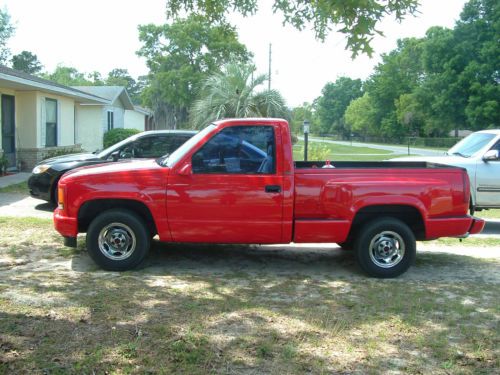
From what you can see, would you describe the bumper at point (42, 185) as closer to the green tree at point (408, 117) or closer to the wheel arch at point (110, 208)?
the wheel arch at point (110, 208)

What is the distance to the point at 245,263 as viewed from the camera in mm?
7012

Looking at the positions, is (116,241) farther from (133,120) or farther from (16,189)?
(133,120)

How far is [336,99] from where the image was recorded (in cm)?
12138

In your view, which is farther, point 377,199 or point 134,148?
point 134,148

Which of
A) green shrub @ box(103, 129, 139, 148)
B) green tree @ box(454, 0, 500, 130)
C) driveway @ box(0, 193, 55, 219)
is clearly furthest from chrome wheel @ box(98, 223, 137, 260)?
green tree @ box(454, 0, 500, 130)

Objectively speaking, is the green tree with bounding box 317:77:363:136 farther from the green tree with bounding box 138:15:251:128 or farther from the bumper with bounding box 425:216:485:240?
the bumper with bounding box 425:216:485:240

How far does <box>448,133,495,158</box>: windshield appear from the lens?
10.5 meters

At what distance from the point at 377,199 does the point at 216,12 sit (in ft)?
18.3

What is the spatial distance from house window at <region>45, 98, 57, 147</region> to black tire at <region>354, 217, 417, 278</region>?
16.7 metres

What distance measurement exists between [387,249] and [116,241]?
3.18 metres

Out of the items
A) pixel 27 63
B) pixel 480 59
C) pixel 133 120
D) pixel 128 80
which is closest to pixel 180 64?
pixel 133 120

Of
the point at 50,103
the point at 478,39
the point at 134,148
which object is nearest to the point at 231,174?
the point at 134,148

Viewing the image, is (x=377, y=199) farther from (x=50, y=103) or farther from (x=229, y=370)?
(x=50, y=103)

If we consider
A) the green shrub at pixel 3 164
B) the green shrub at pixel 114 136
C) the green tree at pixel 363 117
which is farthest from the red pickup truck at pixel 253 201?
the green tree at pixel 363 117
